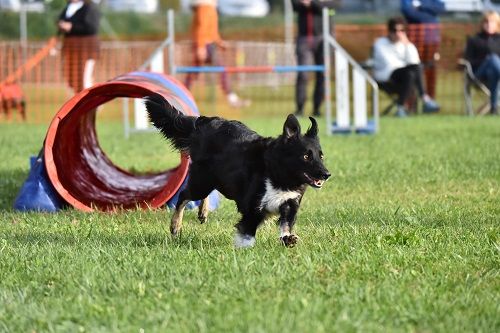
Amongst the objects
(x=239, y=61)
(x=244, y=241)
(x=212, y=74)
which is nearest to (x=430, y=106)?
(x=212, y=74)

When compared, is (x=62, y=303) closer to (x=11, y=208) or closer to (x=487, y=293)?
(x=487, y=293)

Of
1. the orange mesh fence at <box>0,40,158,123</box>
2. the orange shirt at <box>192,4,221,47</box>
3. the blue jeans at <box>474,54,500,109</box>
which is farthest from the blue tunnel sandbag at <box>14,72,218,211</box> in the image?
the blue jeans at <box>474,54,500,109</box>

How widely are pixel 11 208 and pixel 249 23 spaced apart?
27.1 metres

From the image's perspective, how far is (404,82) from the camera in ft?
57.3

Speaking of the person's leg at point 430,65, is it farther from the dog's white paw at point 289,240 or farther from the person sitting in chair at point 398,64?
the dog's white paw at point 289,240

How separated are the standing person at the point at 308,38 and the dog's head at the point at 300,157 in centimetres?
1100

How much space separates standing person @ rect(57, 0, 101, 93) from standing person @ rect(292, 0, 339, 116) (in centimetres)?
339

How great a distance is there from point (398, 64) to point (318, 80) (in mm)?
1564

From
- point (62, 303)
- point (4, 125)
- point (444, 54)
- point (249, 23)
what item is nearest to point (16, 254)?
point (62, 303)

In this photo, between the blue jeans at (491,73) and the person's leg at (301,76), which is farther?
the blue jeans at (491,73)

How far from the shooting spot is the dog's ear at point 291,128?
A: 17.8ft

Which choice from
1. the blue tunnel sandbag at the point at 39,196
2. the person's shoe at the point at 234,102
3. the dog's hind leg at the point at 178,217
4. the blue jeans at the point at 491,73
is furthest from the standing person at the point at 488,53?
the dog's hind leg at the point at 178,217

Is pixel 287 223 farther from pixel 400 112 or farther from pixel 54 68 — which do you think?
pixel 54 68

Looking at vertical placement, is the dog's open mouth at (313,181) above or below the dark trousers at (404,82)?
above
